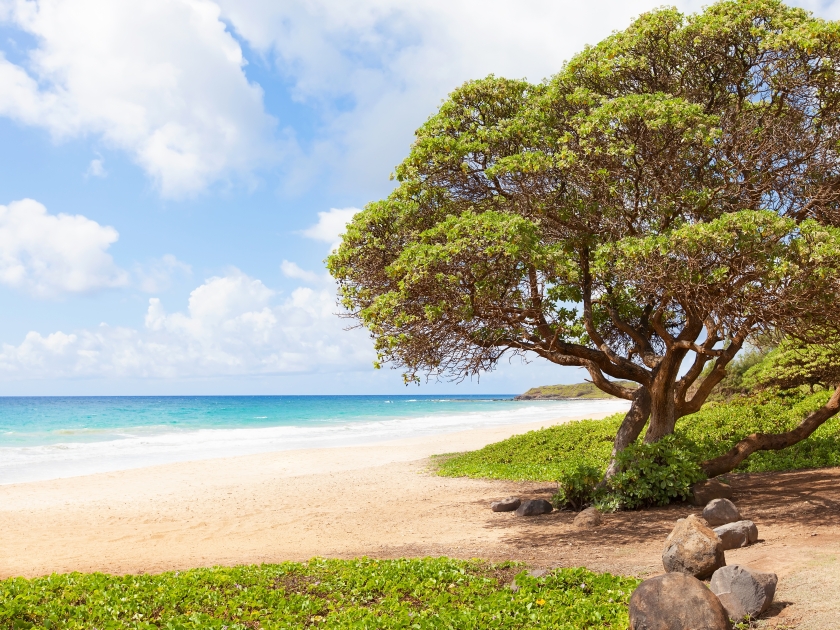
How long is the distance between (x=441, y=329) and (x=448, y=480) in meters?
8.96

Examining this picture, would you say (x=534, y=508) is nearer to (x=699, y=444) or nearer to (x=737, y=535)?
(x=737, y=535)

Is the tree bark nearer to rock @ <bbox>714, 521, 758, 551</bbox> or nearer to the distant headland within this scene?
rock @ <bbox>714, 521, 758, 551</bbox>

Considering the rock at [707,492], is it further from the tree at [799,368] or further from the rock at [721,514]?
the tree at [799,368]

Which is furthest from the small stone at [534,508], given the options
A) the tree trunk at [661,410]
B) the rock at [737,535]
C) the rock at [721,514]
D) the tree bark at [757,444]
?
the rock at [737,535]

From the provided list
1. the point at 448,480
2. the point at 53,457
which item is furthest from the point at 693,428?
the point at 53,457

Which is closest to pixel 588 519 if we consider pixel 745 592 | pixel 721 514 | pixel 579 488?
pixel 579 488

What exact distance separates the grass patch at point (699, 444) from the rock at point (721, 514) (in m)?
6.17

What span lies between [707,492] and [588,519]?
3004 millimetres

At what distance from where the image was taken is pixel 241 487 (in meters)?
19.7

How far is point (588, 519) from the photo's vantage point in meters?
11.7

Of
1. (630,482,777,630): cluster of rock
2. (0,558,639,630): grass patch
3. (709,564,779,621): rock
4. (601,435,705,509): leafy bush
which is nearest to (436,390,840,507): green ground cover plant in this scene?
(601,435,705,509): leafy bush

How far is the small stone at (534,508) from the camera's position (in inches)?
532

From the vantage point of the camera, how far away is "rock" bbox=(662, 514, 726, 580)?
751cm

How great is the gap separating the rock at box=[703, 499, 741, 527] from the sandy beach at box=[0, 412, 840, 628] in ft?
1.55
